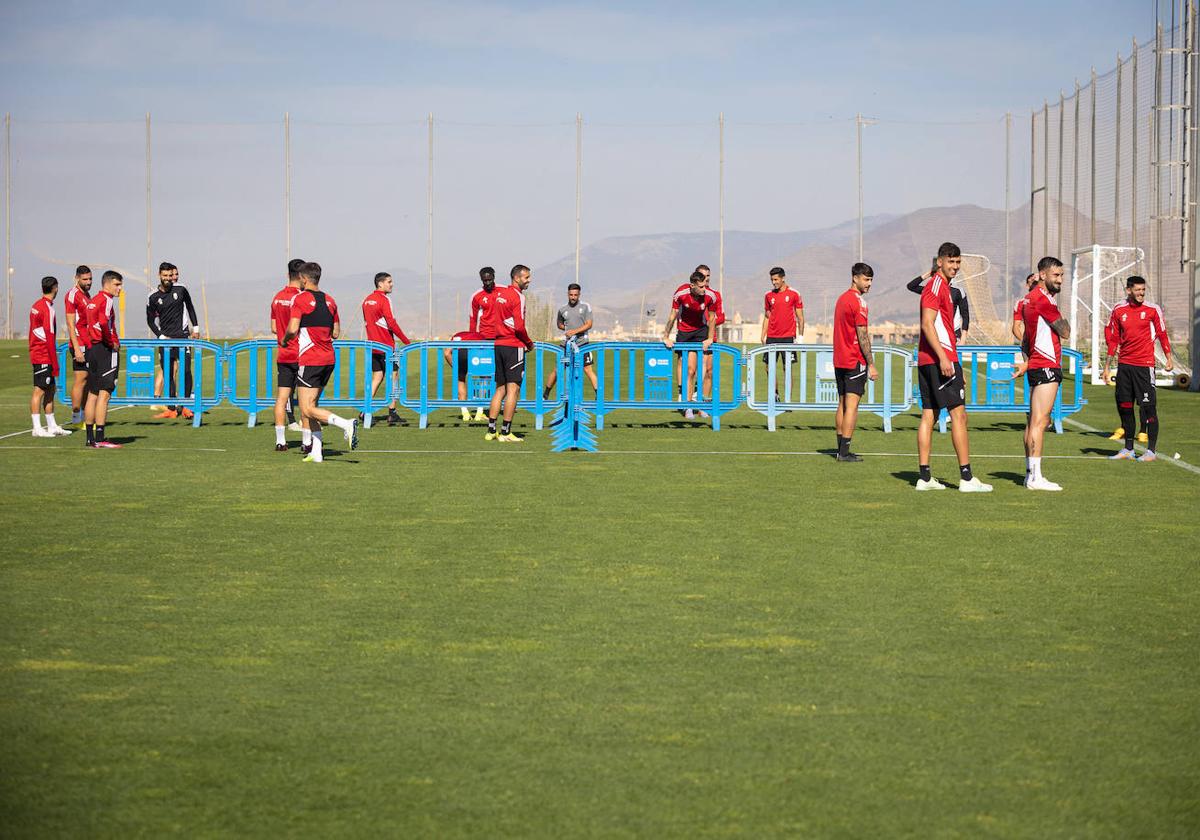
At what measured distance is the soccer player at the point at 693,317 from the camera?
20922 millimetres

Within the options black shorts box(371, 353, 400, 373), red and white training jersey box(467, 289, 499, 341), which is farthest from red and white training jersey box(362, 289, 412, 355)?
red and white training jersey box(467, 289, 499, 341)

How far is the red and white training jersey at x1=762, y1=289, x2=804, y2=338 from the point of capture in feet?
71.4

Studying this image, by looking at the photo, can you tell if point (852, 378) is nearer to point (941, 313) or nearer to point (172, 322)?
point (941, 313)

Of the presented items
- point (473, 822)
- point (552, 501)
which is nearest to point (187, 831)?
point (473, 822)

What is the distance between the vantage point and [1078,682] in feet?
19.5

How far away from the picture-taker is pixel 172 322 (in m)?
20.8

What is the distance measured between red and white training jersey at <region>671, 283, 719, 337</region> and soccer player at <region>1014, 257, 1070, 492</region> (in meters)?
8.37

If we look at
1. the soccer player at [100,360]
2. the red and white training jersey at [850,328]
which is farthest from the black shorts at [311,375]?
the red and white training jersey at [850,328]

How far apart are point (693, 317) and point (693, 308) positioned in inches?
5.7

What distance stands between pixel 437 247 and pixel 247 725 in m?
41.2

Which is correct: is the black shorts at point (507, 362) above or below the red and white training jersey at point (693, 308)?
below

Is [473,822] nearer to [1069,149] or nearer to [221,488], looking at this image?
[221,488]

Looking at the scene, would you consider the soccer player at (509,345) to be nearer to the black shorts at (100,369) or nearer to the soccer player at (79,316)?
the black shorts at (100,369)

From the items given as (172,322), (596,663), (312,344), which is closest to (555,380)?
(172,322)
